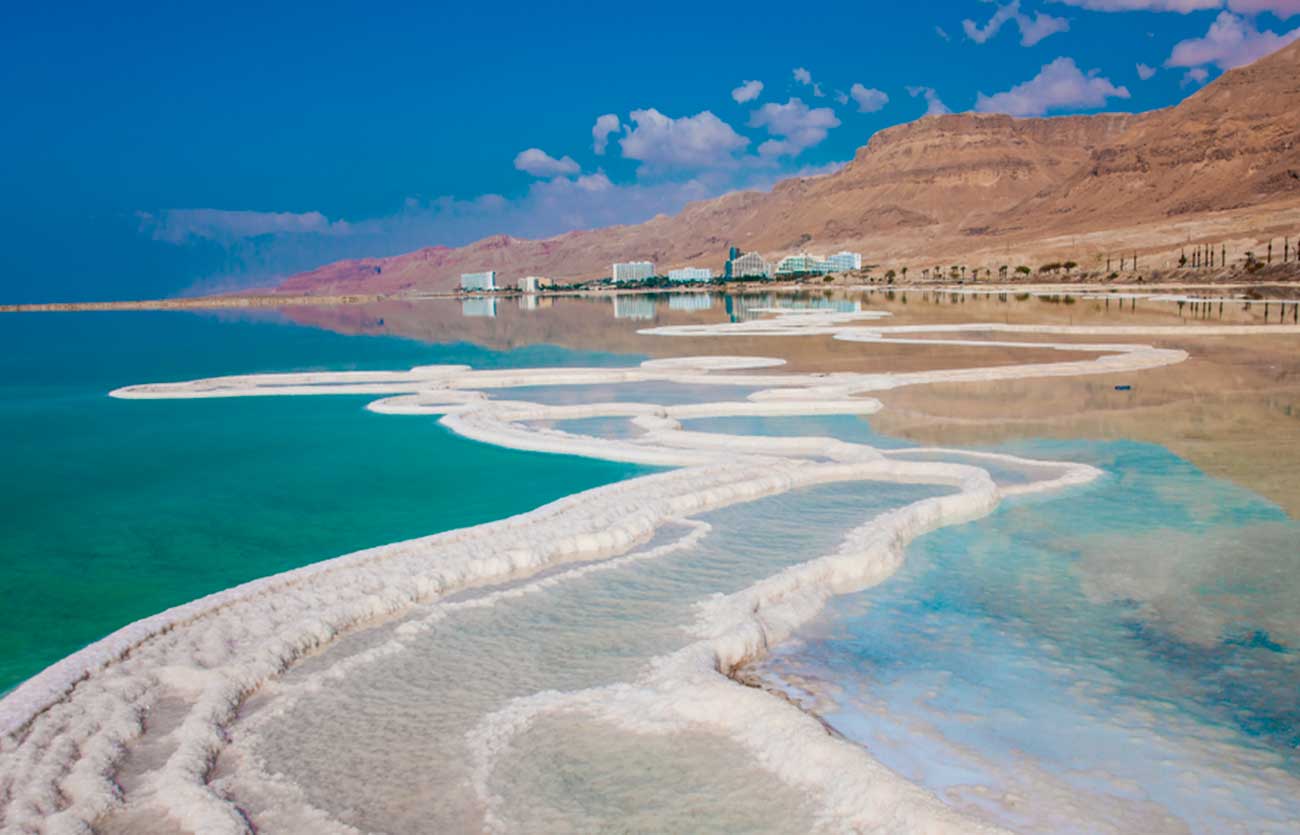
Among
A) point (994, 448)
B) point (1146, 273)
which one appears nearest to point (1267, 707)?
point (994, 448)

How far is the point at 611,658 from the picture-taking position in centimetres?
686

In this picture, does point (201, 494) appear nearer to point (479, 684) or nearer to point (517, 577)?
point (517, 577)

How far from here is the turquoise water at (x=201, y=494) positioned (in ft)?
30.2

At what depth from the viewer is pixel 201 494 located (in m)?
13.5

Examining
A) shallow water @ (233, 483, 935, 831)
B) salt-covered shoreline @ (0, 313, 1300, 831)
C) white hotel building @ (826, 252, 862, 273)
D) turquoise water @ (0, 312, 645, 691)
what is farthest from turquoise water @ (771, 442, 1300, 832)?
white hotel building @ (826, 252, 862, 273)

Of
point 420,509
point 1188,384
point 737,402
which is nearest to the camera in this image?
point 420,509

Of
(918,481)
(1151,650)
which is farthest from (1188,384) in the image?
(1151,650)

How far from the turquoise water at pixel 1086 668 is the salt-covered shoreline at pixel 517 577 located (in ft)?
1.25

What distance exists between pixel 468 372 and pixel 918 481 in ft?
56.8

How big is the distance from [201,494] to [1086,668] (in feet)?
38.3

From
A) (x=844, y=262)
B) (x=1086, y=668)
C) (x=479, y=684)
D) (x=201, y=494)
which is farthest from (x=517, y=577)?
(x=844, y=262)

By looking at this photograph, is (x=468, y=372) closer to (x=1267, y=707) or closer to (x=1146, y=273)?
(x=1267, y=707)

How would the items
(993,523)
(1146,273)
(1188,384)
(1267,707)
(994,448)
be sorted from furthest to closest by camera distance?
(1146,273), (1188,384), (994,448), (993,523), (1267,707)

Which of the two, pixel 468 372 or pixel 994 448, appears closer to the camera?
pixel 994 448
